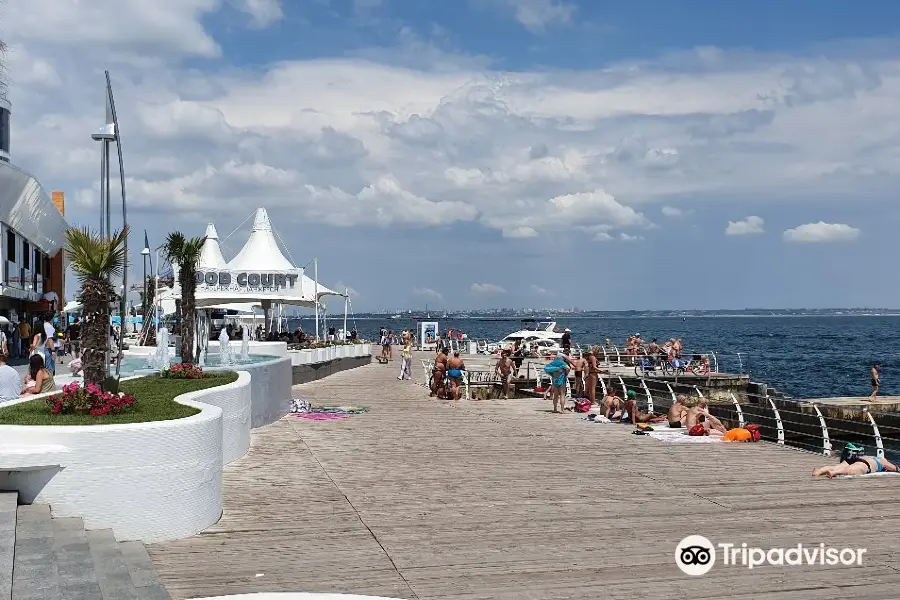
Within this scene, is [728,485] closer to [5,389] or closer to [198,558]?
[198,558]

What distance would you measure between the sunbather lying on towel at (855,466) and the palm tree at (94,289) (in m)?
9.62

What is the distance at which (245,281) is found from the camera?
35656mm

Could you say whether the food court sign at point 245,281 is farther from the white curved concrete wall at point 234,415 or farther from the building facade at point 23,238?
the white curved concrete wall at point 234,415

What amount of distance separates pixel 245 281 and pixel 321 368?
4920 millimetres

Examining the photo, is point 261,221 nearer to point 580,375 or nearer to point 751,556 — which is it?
point 580,375

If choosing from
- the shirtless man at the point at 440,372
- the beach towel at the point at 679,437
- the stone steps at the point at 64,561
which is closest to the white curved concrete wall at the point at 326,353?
the shirtless man at the point at 440,372

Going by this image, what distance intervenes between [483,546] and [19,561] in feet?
13.2

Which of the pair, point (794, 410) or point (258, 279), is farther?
point (258, 279)

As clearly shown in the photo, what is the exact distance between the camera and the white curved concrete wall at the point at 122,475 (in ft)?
27.1

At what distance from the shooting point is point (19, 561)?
22.2 feet

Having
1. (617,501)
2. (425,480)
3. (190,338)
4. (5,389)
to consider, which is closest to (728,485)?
(617,501)

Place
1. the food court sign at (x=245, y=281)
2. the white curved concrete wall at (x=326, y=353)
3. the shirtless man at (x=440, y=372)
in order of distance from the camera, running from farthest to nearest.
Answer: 1. the food court sign at (x=245, y=281)
2. the white curved concrete wall at (x=326, y=353)
3. the shirtless man at (x=440, y=372)

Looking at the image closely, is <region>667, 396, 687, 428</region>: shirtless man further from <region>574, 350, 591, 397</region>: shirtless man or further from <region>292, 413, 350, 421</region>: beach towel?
<region>292, 413, 350, 421</region>: beach towel

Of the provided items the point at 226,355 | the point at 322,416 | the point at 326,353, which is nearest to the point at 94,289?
the point at 322,416
